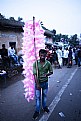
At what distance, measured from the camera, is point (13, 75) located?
12430mm

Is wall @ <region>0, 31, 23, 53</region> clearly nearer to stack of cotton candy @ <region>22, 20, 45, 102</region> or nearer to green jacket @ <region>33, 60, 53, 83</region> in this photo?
stack of cotton candy @ <region>22, 20, 45, 102</region>

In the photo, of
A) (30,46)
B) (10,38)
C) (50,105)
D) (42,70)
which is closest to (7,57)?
(10,38)

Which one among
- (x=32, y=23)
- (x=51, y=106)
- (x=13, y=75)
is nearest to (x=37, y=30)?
(x=32, y=23)

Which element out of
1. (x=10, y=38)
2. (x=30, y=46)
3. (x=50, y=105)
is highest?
(x=10, y=38)

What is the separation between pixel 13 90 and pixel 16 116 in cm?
329

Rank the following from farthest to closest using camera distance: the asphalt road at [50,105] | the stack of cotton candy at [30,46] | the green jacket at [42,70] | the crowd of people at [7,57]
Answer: the crowd of people at [7,57] < the stack of cotton candy at [30,46] < the asphalt road at [50,105] < the green jacket at [42,70]

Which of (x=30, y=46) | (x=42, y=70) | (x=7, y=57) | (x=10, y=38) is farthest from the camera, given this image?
(x=10, y=38)

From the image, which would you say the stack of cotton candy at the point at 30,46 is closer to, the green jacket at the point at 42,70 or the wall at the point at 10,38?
the green jacket at the point at 42,70

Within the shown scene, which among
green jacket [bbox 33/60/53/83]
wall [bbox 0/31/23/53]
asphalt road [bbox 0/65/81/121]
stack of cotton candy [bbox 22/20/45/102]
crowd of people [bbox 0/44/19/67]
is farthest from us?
wall [bbox 0/31/23/53]

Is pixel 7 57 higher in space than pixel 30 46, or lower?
lower

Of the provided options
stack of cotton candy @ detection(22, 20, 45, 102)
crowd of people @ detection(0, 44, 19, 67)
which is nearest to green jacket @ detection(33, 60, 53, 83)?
stack of cotton candy @ detection(22, 20, 45, 102)

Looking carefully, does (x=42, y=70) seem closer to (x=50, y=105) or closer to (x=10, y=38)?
(x=50, y=105)

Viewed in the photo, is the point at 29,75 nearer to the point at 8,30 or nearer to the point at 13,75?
the point at 13,75

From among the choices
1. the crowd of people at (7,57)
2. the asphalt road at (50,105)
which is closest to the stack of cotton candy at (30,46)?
the asphalt road at (50,105)
